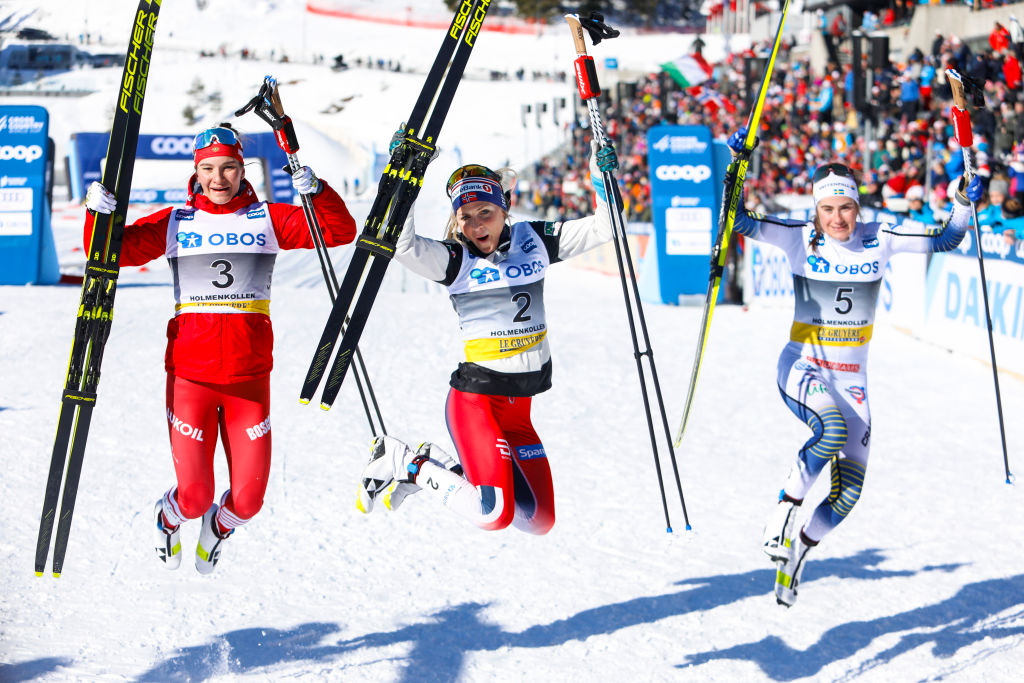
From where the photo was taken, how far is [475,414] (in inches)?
244

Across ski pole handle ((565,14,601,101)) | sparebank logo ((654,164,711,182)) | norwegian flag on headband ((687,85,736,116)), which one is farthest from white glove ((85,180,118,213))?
norwegian flag on headband ((687,85,736,116))

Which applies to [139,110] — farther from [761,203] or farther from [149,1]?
[761,203]

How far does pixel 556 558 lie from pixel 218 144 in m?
4.42

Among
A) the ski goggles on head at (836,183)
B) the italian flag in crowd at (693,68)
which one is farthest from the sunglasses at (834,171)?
the italian flag in crowd at (693,68)

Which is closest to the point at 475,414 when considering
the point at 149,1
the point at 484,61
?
the point at 149,1

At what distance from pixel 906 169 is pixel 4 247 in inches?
596

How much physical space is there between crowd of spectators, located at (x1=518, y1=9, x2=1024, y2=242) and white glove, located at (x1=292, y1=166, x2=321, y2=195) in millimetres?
6826

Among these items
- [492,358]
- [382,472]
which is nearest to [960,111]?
[492,358]

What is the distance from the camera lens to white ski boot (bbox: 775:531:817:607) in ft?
22.7

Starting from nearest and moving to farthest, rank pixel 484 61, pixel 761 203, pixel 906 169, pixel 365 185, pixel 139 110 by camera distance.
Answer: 1. pixel 139 110
2. pixel 906 169
3. pixel 761 203
4. pixel 365 185
5. pixel 484 61

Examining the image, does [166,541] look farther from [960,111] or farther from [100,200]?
[960,111]

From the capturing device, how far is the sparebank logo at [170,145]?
926 inches

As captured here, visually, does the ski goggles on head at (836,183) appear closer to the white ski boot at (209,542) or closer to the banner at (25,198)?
the white ski boot at (209,542)

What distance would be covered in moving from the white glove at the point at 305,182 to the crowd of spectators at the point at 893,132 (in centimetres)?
683
